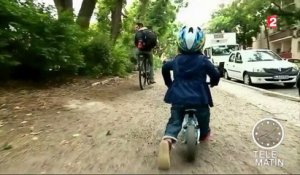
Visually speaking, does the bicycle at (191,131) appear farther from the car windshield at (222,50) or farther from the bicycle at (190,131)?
the car windshield at (222,50)

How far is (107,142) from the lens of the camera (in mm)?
5910

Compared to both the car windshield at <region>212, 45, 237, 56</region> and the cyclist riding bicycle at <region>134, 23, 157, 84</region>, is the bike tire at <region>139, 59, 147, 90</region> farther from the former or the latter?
the car windshield at <region>212, 45, 237, 56</region>

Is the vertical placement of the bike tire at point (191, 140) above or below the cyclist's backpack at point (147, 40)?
below

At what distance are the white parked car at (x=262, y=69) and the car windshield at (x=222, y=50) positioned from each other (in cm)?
786

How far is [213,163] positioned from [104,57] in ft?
33.8

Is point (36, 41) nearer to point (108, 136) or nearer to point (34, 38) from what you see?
point (34, 38)

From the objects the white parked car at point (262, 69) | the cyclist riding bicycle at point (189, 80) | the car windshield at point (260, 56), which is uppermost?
the cyclist riding bicycle at point (189, 80)

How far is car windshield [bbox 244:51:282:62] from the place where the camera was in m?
18.2

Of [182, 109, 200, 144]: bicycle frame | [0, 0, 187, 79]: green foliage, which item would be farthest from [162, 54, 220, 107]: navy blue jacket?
[0, 0, 187, 79]: green foliage

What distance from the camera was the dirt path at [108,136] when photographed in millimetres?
→ 4859

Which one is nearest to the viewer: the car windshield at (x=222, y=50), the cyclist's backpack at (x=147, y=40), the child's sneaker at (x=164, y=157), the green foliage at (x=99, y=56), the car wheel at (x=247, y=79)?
the child's sneaker at (x=164, y=157)

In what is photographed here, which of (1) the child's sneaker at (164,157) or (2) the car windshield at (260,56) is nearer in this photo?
(1) the child's sneaker at (164,157)

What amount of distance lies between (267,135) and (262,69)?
11.4m

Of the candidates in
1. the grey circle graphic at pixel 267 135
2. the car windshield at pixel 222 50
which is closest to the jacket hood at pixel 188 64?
the grey circle graphic at pixel 267 135
